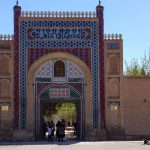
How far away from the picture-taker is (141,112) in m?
26.6

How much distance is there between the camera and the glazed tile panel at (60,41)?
26031 millimetres

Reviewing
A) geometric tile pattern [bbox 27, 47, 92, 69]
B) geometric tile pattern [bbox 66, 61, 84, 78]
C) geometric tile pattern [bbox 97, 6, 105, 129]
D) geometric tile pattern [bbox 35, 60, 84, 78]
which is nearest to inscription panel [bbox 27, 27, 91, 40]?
geometric tile pattern [bbox 27, 47, 92, 69]

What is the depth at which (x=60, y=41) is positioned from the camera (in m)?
26.2

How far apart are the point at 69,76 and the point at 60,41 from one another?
2001 mm

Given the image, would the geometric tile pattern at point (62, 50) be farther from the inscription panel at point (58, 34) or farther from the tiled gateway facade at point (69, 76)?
the inscription panel at point (58, 34)

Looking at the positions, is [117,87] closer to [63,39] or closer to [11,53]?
[63,39]

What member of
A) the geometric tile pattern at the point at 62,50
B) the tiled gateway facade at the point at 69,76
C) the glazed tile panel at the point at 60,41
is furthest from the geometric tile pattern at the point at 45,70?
the glazed tile panel at the point at 60,41

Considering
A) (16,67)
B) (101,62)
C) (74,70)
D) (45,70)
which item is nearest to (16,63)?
(16,67)

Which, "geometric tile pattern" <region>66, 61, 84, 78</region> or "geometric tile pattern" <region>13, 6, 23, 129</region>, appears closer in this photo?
"geometric tile pattern" <region>13, 6, 23, 129</region>

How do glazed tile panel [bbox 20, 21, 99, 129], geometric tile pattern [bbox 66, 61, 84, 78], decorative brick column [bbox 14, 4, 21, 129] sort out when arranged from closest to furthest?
1. decorative brick column [bbox 14, 4, 21, 129]
2. glazed tile panel [bbox 20, 21, 99, 129]
3. geometric tile pattern [bbox 66, 61, 84, 78]

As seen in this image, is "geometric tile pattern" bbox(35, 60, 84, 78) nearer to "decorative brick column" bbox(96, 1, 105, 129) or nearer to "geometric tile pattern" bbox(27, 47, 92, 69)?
"geometric tile pattern" bbox(27, 47, 92, 69)

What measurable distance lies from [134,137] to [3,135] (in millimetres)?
7224

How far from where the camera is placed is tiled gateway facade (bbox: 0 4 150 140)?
1021 inches

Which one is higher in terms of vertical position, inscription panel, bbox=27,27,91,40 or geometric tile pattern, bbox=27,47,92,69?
inscription panel, bbox=27,27,91,40
